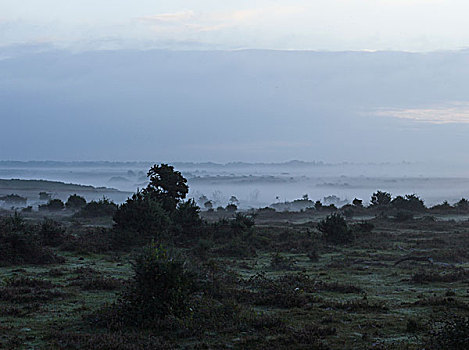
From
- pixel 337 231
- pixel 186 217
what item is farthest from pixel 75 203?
pixel 337 231

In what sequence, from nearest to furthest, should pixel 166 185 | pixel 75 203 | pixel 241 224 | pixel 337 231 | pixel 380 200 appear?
pixel 337 231 < pixel 241 224 < pixel 166 185 < pixel 380 200 < pixel 75 203

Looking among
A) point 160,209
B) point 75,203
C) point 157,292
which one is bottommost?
point 75,203

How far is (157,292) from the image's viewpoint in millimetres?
10742

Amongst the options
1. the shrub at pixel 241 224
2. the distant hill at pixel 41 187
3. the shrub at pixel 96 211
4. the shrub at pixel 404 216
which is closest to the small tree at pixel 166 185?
the shrub at pixel 241 224

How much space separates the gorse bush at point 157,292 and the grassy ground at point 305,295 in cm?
105

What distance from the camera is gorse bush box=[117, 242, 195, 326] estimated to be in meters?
10.5

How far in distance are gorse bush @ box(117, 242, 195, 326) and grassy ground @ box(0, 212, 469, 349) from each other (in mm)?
1052

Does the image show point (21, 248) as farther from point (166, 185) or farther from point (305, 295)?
point (166, 185)

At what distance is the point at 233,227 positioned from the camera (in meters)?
31.7

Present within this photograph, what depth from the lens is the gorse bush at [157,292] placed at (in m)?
10.5

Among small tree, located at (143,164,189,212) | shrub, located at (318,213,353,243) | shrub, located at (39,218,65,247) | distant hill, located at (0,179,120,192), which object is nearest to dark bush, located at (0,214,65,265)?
shrub, located at (39,218,65,247)

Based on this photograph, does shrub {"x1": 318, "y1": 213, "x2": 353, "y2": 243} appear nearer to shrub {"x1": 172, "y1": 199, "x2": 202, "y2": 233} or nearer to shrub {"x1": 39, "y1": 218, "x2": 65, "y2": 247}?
shrub {"x1": 172, "y1": 199, "x2": 202, "y2": 233}

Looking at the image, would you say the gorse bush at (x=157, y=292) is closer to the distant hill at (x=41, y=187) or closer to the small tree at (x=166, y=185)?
the small tree at (x=166, y=185)

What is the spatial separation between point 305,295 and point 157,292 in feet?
16.2
